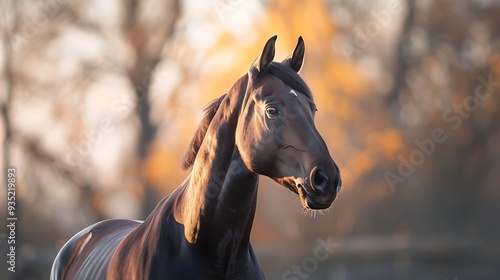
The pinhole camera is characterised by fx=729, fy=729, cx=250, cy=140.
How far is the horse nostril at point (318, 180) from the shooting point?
254 cm

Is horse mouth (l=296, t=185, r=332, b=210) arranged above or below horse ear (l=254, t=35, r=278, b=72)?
below

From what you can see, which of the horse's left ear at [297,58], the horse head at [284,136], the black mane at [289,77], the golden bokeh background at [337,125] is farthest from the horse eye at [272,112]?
the golden bokeh background at [337,125]

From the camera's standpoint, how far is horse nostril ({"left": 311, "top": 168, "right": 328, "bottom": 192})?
2.54 meters

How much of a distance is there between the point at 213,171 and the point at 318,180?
0.55 metres

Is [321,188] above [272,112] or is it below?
below

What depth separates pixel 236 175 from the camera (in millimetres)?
2889

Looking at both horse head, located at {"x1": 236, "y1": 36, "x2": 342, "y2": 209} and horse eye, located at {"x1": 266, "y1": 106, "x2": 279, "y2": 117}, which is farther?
horse eye, located at {"x1": 266, "y1": 106, "x2": 279, "y2": 117}

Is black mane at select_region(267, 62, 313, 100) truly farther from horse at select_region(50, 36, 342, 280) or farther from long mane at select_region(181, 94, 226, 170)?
long mane at select_region(181, 94, 226, 170)

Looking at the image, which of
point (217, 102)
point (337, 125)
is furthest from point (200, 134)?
point (337, 125)

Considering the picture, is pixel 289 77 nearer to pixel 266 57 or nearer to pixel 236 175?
pixel 266 57

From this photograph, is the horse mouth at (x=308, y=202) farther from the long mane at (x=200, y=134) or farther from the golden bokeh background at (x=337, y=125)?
the golden bokeh background at (x=337, y=125)

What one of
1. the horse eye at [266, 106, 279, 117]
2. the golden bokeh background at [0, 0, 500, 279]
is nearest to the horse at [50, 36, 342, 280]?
the horse eye at [266, 106, 279, 117]

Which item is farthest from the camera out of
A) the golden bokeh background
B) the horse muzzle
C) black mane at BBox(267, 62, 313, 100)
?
the golden bokeh background

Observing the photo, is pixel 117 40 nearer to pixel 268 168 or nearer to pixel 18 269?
pixel 18 269
